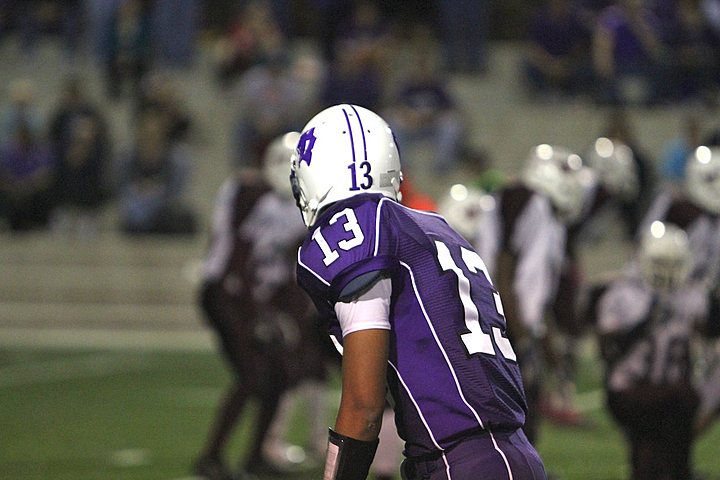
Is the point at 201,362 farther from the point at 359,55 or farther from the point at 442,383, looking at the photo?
the point at 442,383

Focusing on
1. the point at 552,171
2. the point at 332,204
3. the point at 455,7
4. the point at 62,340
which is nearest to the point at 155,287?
the point at 62,340

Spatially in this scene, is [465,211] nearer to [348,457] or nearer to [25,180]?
[348,457]

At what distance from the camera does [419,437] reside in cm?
369

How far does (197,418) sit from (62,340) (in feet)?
16.3

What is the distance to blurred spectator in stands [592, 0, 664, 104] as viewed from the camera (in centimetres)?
1730

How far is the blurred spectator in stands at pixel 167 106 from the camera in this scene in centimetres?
1719

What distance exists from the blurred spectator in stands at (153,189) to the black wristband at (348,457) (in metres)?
13.1

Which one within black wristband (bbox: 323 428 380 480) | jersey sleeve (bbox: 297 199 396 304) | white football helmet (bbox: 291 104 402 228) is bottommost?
black wristband (bbox: 323 428 380 480)

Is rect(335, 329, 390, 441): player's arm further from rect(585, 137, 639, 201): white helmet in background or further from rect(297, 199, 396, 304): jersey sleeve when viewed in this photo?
rect(585, 137, 639, 201): white helmet in background

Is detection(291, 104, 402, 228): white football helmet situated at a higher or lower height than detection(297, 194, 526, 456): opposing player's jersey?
higher

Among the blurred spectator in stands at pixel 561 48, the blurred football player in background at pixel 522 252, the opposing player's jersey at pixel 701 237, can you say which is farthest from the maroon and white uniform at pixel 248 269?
the blurred spectator in stands at pixel 561 48

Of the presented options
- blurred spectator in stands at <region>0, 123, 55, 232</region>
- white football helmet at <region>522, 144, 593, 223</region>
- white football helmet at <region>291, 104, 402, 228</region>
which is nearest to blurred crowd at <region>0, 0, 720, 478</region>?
blurred spectator in stands at <region>0, 123, 55, 232</region>

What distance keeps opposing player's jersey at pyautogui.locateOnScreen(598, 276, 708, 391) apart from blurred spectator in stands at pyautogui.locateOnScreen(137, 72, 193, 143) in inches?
424

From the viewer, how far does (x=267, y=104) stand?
16828 millimetres
